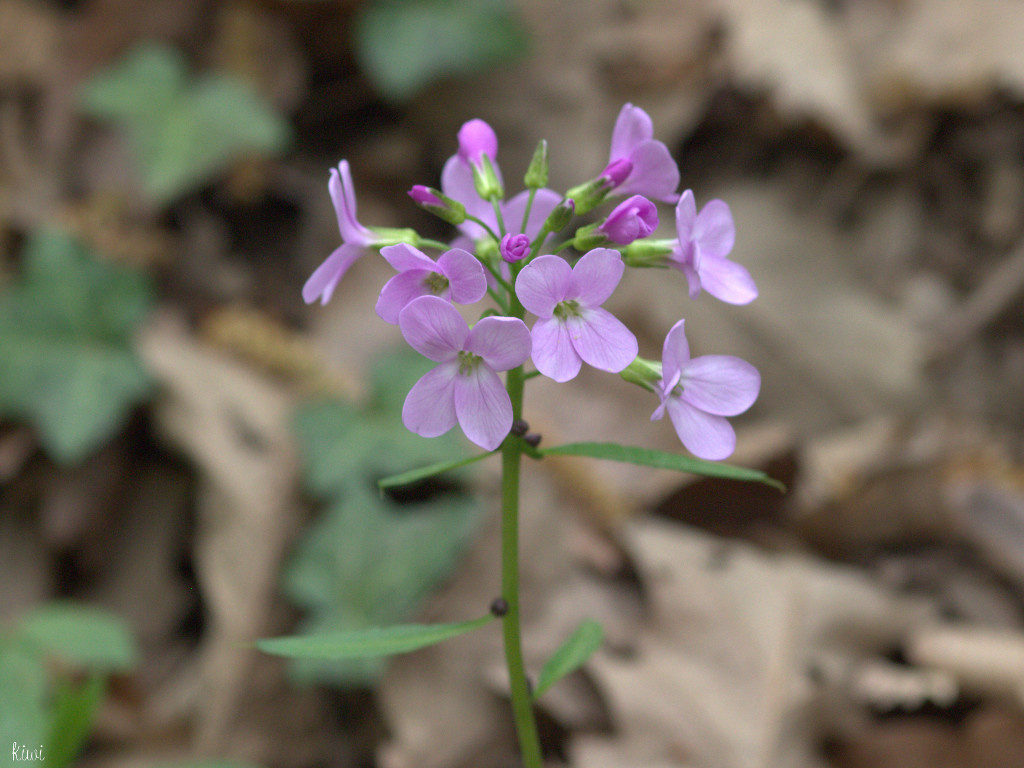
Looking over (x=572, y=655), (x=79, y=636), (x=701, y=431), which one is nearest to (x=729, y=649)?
(x=572, y=655)

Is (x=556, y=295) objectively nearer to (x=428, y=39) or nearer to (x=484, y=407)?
(x=484, y=407)

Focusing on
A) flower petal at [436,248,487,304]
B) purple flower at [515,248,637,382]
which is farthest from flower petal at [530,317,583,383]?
flower petal at [436,248,487,304]

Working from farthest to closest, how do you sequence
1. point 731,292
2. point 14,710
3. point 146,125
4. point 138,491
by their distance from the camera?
1. point 146,125
2. point 138,491
3. point 14,710
4. point 731,292

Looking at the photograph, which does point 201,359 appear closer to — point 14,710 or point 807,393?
point 14,710

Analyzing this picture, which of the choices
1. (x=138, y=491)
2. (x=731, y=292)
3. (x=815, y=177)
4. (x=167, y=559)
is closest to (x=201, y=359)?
(x=138, y=491)

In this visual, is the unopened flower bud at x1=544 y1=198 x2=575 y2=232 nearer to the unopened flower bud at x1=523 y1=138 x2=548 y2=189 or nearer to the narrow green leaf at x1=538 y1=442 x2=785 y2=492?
the unopened flower bud at x1=523 y1=138 x2=548 y2=189

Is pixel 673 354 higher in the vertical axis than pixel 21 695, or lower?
higher
